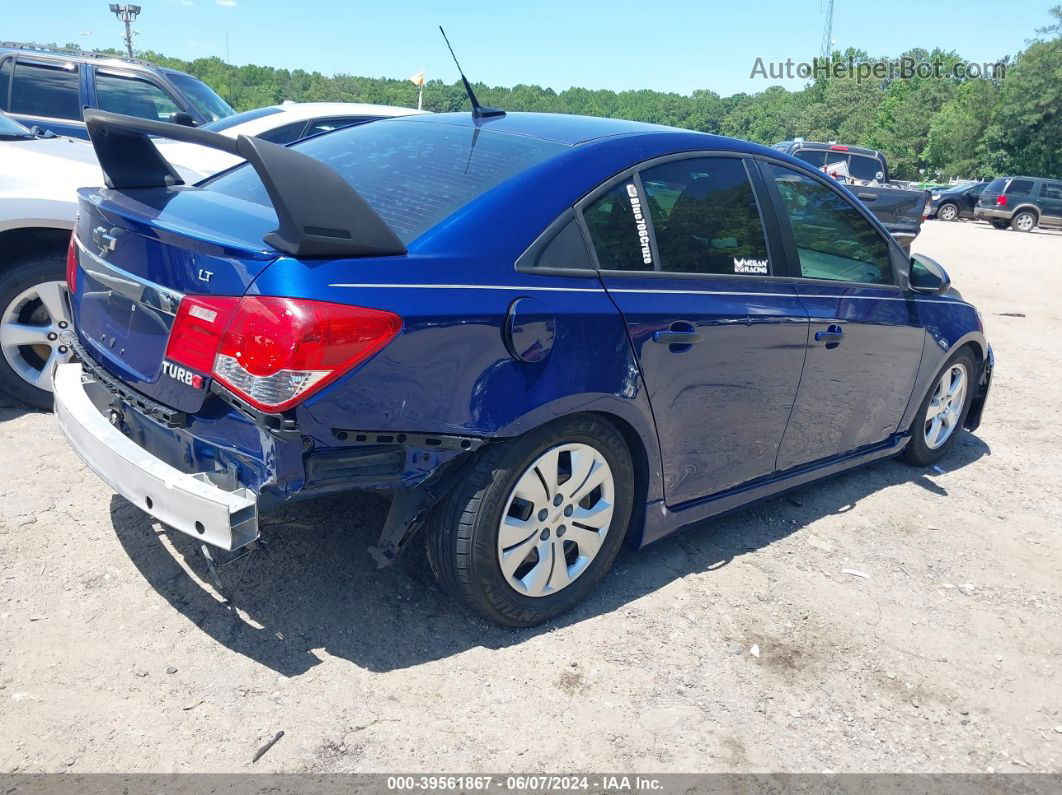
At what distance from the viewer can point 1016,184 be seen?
28297 millimetres

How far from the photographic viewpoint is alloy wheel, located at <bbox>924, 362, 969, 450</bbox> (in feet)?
16.7

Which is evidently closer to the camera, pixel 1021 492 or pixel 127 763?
pixel 127 763

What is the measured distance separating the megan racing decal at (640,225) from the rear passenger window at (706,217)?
54 mm

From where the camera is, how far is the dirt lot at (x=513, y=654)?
8.44 feet

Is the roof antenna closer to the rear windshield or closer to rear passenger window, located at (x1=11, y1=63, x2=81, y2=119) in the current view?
the rear windshield

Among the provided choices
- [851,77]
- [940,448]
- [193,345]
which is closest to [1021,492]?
[940,448]

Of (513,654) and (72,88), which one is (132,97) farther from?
(513,654)

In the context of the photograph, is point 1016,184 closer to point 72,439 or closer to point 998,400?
point 998,400

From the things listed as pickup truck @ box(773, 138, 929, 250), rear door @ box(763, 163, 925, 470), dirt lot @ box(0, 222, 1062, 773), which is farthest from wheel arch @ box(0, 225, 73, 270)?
pickup truck @ box(773, 138, 929, 250)

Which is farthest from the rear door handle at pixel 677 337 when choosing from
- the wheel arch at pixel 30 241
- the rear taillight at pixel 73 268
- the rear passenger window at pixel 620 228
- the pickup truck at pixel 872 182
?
the pickup truck at pixel 872 182

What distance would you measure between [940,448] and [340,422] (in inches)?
163

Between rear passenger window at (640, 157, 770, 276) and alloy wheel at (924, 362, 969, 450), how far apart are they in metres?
2.02

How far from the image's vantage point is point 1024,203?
28.0m

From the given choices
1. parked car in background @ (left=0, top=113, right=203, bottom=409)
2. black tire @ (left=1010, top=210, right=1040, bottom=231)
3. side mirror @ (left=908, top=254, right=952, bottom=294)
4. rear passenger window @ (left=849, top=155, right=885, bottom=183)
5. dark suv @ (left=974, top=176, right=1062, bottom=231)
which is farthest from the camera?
black tire @ (left=1010, top=210, right=1040, bottom=231)
